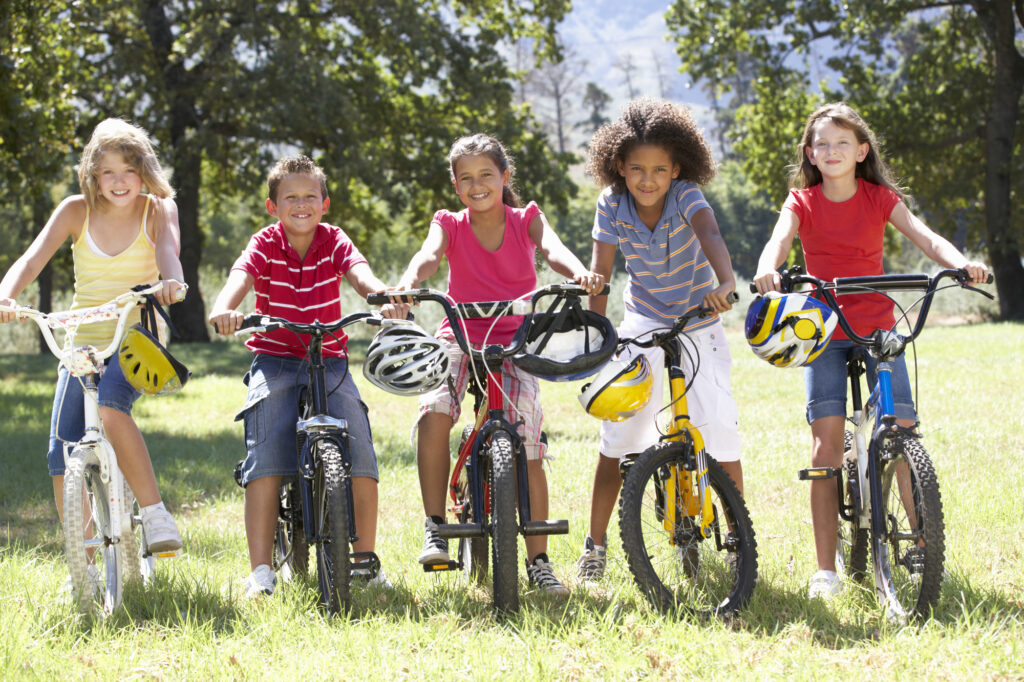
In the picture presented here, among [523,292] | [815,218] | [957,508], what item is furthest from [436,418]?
[957,508]

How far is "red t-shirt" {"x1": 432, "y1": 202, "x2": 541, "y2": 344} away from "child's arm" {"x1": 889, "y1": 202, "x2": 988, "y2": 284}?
4.94ft

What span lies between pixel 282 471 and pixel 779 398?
8.36m

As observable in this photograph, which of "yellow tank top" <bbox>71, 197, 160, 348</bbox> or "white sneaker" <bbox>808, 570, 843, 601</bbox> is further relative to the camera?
"yellow tank top" <bbox>71, 197, 160, 348</bbox>

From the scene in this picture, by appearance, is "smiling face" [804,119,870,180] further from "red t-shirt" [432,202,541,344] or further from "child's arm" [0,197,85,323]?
"child's arm" [0,197,85,323]

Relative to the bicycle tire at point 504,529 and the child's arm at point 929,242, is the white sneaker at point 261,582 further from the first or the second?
the child's arm at point 929,242

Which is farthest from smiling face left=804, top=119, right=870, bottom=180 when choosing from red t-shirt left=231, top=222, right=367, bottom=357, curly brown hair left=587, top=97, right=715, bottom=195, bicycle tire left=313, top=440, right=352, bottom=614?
bicycle tire left=313, top=440, right=352, bottom=614

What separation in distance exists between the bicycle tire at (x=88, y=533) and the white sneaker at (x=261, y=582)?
0.52 m

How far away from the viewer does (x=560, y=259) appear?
168 inches

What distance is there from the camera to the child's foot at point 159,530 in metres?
4.11

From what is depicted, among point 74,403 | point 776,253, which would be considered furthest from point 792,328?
point 74,403

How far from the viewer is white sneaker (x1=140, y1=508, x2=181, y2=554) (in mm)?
4109

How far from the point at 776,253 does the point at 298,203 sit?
2.01 meters

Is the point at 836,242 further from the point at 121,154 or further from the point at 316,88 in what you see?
the point at 316,88

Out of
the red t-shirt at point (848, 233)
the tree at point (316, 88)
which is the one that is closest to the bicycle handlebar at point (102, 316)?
the red t-shirt at point (848, 233)
